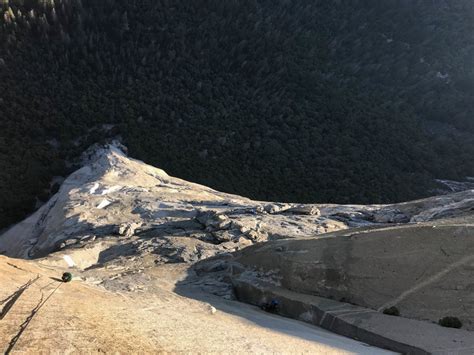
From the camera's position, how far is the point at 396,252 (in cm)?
1547

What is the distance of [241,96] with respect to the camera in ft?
219

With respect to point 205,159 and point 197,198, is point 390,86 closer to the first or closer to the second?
point 205,159

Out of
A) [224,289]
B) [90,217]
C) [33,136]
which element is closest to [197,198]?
[90,217]

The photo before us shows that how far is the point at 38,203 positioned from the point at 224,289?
3294cm

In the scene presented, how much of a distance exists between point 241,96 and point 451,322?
187 feet

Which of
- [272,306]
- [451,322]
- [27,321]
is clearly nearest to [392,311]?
[451,322]

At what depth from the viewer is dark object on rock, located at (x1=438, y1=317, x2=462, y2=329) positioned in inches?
504

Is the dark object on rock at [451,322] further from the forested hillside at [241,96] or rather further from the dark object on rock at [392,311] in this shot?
the forested hillside at [241,96]

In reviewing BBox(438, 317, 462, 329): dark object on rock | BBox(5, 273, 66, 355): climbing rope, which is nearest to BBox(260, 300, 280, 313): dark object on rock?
BBox(438, 317, 462, 329): dark object on rock

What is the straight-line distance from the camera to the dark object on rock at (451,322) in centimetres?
1281

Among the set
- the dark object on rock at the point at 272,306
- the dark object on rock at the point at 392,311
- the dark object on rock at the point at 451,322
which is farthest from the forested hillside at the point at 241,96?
the dark object on rock at the point at 451,322

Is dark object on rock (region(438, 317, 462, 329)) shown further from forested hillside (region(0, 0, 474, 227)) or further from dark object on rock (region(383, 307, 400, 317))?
forested hillside (region(0, 0, 474, 227))

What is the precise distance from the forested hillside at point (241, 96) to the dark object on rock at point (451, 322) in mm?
39274

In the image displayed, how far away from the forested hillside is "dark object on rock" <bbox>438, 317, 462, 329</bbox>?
39274 mm
